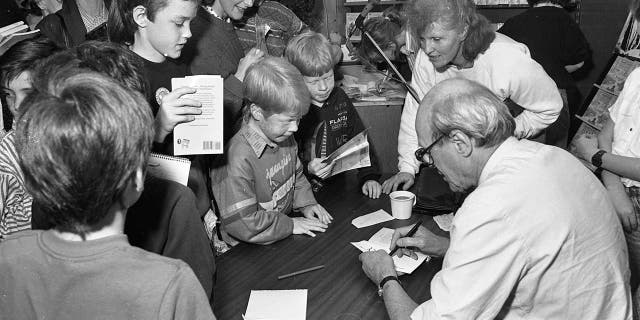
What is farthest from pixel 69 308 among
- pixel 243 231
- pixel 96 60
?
pixel 243 231

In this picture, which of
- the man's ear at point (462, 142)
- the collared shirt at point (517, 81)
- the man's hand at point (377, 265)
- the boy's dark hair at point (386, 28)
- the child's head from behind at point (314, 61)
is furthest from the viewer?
the boy's dark hair at point (386, 28)

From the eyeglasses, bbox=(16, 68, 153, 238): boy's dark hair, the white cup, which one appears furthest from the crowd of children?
the eyeglasses

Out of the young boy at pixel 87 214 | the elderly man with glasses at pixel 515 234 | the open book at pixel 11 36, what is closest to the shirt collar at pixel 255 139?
the elderly man with glasses at pixel 515 234

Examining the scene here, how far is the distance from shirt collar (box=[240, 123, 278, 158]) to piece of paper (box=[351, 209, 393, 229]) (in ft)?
1.49

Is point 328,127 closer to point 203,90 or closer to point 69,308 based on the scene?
point 203,90

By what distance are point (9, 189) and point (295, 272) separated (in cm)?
103

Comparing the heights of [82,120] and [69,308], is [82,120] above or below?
above

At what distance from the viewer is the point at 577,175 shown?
1.51 m

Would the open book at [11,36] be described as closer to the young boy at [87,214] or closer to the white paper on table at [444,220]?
the young boy at [87,214]

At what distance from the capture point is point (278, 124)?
6.97 feet

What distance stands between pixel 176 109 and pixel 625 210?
5.99ft

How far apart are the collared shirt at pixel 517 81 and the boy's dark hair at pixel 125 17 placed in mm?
1288

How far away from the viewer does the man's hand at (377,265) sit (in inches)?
65.9

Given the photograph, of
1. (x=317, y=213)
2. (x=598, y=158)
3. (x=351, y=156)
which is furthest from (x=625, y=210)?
(x=317, y=213)
